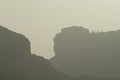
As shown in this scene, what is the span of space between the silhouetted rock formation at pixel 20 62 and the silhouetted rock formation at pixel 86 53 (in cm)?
16

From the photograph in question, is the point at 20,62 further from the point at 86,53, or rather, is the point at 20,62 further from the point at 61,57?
the point at 86,53

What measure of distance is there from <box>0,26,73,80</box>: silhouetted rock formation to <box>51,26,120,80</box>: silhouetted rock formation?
0.52 ft

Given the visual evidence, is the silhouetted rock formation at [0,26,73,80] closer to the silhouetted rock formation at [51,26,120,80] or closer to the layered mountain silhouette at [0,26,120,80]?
the layered mountain silhouette at [0,26,120,80]

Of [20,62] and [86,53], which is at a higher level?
[86,53]

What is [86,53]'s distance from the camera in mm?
5098

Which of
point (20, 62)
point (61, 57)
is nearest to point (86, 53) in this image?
point (61, 57)

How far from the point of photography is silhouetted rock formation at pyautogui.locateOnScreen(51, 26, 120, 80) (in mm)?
5066

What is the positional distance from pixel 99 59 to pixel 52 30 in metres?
0.83

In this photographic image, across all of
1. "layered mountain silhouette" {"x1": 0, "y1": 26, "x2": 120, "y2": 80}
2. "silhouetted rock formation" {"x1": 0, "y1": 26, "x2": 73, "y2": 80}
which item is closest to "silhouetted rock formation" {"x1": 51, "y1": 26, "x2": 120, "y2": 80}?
"layered mountain silhouette" {"x1": 0, "y1": 26, "x2": 120, "y2": 80}

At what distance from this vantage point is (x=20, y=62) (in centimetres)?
504

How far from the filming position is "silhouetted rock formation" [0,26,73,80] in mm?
4984

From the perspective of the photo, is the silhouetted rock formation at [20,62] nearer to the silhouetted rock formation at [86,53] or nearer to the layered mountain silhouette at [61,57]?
the layered mountain silhouette at [61,57]

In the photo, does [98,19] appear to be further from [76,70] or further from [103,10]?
[76,70]

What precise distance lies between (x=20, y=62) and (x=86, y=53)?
3.25 ft
